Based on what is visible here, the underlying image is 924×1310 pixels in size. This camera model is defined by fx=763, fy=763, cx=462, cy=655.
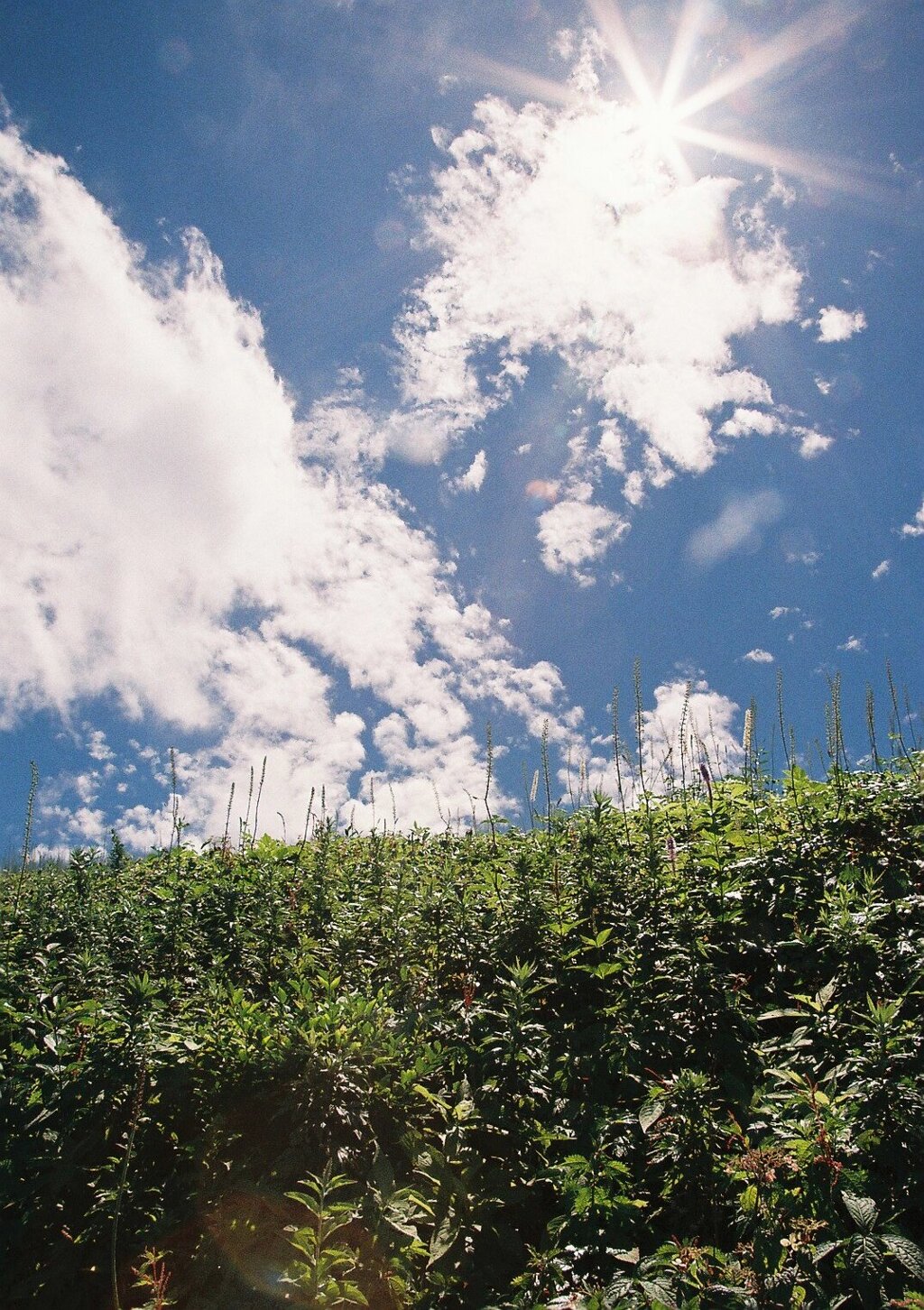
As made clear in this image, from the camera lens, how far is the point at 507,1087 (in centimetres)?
394

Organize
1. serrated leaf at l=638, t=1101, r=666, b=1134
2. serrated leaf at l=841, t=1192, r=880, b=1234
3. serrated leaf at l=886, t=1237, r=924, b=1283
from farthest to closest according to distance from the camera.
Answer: serrated leaf at l=638, t=1101, r=666, b=1134
serrated leaf at l=841, t=1192, r=880, b=1234
serrated leaf at l=886, t=1237, r=924, b=1283

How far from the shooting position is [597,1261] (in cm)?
307

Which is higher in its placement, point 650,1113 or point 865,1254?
point 650,1113

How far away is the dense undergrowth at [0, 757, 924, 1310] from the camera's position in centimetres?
281

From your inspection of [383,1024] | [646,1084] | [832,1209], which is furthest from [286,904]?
[832,1209]

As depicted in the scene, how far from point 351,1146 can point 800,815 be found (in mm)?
3966

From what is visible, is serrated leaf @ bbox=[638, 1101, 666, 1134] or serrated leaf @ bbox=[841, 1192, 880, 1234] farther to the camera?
serrated leaf @ bbox=[638, 1101, 666, 1134]

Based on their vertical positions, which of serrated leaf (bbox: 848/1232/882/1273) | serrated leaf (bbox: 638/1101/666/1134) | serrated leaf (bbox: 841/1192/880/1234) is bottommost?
serrated leaf (bbox: 848/1232/882/1273)

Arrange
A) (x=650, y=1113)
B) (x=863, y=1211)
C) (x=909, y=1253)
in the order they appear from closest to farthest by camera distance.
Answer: (x=909, y=1253) < (x=863, y=1211) < (x=650, y=1113)

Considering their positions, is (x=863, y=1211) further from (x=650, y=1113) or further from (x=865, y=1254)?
(x=650, y=1113)

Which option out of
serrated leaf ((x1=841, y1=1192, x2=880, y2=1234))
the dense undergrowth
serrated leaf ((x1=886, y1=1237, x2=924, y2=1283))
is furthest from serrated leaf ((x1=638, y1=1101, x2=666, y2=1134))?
serrated leaf ((x1=886, y1=1237, x2=924, y2=1283))

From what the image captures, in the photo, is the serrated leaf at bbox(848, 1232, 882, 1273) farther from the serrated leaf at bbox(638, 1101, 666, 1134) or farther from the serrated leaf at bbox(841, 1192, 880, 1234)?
the serrated leaf at bbox(638, 1101, 666, 1134)

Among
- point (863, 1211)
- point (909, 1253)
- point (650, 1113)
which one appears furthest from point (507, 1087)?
point (909, 1253)

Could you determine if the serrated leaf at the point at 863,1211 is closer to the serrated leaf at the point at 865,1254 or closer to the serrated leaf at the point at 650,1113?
the serrated leaf at the point at 865,1254
